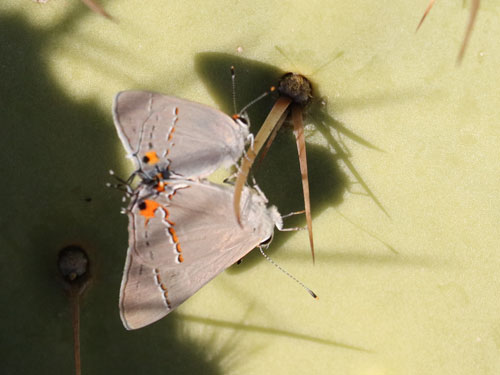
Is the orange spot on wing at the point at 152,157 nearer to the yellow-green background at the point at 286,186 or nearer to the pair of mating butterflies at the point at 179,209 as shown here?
the pair of mating butterflies at the point at 179,209

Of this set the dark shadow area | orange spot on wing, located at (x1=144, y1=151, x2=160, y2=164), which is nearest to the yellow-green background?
the dark shadow area

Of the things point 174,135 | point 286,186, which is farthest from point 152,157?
point 286,186

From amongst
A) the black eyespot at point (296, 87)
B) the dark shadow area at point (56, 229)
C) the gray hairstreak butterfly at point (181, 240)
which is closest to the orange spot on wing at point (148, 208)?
the gray hairstreak butterfly at point (181, 240)

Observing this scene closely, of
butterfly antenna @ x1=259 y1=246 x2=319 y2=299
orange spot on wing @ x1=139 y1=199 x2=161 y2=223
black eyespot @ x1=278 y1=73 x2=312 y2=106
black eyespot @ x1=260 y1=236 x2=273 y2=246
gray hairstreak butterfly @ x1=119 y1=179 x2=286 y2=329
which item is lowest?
butterfly antenna @ x1=259 y1=246 x2=319 y2=299

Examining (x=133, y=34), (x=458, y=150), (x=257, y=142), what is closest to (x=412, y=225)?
(x=458, y=150)

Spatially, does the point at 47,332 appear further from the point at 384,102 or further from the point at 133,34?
the point at 384,102

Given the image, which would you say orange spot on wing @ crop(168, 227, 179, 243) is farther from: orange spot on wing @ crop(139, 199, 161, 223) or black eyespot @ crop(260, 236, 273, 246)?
black eyespot @ crop(260, 236, 273, 246)
